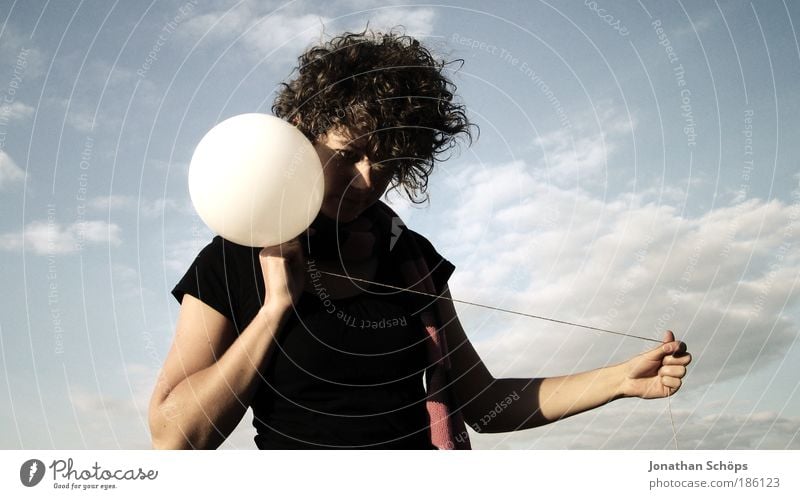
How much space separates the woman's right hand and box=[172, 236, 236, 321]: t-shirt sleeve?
10.0 inches

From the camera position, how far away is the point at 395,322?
3893 millimetres

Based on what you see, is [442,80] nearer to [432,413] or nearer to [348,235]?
[348,235]

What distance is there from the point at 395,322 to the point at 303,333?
61cm

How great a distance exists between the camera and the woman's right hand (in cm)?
322

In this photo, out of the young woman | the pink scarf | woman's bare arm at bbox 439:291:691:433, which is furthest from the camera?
the pink scarf

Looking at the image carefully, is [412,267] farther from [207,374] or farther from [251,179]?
[207,374]

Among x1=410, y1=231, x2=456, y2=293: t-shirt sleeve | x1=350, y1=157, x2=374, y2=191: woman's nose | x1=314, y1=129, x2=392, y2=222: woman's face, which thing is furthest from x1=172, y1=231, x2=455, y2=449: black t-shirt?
x1=410, y1=231, x2=456, y2=293: t-shirt sleeve

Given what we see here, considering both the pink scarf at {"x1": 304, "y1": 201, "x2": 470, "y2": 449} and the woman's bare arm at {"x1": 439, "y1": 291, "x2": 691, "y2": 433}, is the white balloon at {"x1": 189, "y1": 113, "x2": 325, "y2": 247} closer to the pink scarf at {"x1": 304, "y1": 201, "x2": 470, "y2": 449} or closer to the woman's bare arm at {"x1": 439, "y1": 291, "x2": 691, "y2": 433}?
the pink scarf at {"x1": 304, "y1": 201, "x2": 470, "y2": 449}

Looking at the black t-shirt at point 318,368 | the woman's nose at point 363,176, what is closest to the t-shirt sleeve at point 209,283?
the black t-shirt at point 318,368

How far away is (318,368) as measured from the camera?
11.3ft

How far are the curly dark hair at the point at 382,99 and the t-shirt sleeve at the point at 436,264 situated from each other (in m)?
0.40

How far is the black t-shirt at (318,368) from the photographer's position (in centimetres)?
344
